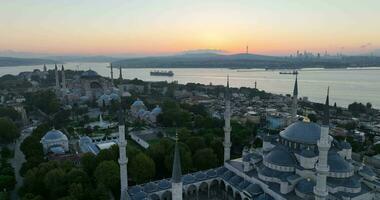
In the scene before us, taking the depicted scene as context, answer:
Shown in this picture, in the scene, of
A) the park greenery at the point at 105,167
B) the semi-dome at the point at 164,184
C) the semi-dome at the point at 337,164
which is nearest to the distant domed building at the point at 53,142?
the park greenery at the point at 105,167

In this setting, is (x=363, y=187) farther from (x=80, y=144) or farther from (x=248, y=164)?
(x=80, y=144)

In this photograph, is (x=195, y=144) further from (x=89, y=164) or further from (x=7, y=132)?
(x=7, y=132)

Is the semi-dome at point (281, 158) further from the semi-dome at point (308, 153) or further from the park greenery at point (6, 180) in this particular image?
the park greenery at point (6, 180)

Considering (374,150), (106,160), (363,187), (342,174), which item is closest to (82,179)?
(106,160)

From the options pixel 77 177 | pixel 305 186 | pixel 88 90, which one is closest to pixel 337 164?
pixel 305 186

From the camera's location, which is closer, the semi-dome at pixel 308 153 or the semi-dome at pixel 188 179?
the semi-dome at pixel 308 153

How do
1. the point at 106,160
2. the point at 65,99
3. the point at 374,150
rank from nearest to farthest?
the point at 106,160, the point at 374,150, the point at 65,99
